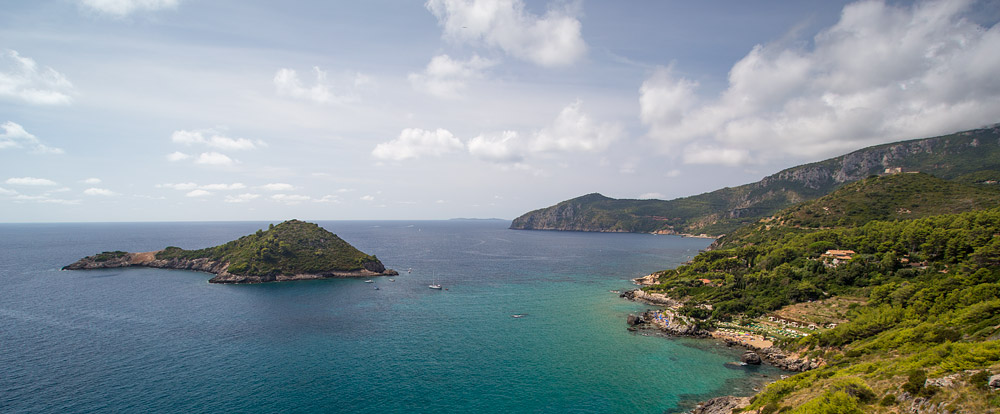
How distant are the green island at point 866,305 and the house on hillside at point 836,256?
0.23 m

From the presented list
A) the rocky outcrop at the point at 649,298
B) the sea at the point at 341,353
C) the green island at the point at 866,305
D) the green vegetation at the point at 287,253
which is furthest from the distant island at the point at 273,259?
the green island at the point at 866,305

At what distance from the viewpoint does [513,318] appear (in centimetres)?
7781

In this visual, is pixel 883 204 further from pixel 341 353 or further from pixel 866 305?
pixel 341 353

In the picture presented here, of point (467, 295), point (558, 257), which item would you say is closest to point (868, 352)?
point (467, 295)

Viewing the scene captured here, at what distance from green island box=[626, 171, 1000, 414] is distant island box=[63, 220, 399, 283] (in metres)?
88.8

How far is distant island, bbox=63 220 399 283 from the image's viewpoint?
117750 mm

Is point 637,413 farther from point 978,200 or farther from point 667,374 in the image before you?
point 978,200

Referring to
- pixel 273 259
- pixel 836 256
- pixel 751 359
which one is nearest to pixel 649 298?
pixel 751 359

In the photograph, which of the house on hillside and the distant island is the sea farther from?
the house on hillside

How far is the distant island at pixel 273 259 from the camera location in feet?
→ 386

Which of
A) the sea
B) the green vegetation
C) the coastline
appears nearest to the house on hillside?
the coastline

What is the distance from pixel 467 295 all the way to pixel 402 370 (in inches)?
1781

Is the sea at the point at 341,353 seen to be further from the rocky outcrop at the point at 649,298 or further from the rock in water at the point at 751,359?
the rocky outcrop at the point at 649,298

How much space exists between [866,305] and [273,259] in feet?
466
